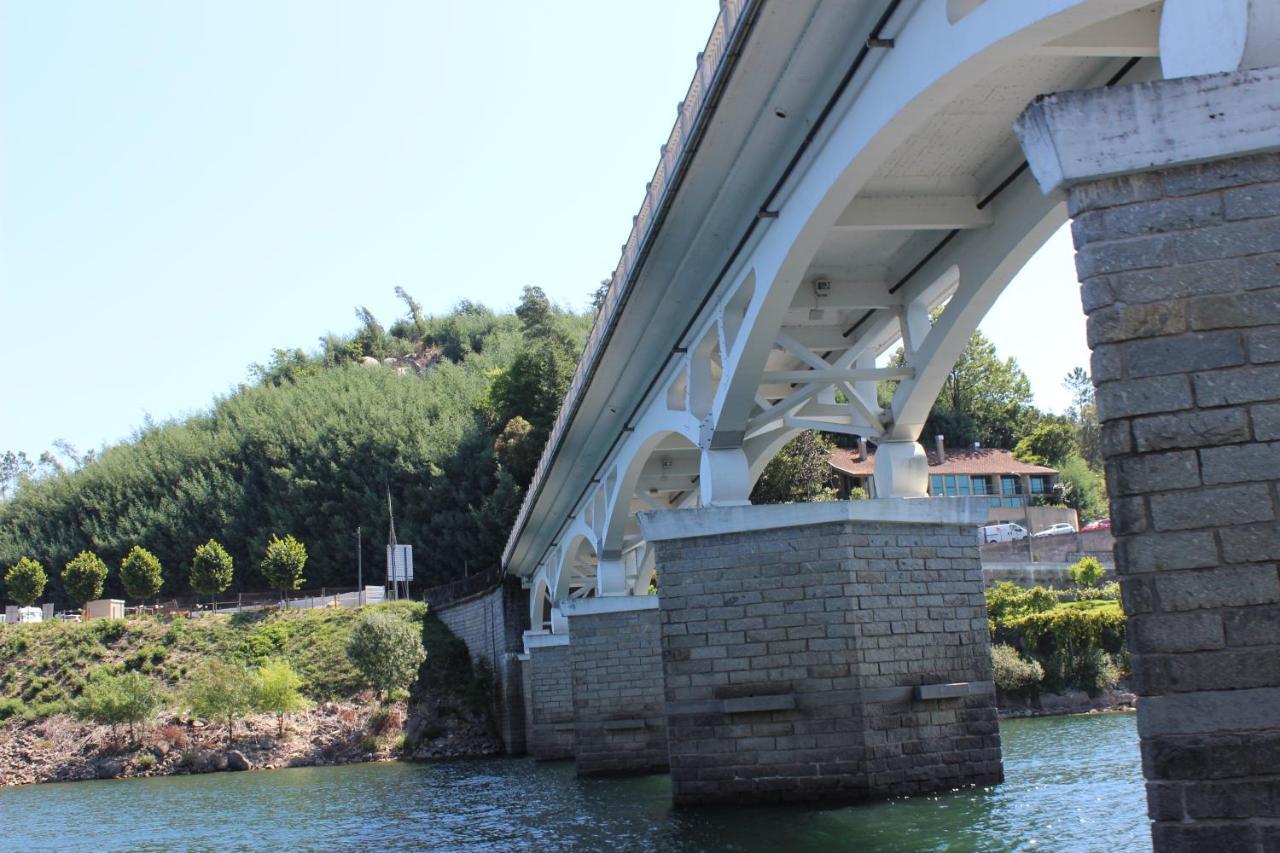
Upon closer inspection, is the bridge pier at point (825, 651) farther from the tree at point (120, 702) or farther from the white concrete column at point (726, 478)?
the tree at point (120, 702)

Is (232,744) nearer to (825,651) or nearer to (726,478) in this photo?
(726,478)

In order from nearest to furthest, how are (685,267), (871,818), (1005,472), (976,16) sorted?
(976,16), (871,818), (685,267), (1005,472)

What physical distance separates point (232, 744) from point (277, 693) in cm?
210

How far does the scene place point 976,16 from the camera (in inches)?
351

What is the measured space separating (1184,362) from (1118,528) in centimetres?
80

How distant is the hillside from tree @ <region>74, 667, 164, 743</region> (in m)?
0.58

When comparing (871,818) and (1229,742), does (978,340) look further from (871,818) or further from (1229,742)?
(1229,742)

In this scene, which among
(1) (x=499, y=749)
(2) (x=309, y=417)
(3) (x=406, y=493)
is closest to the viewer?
(1) (x=499, y=749)

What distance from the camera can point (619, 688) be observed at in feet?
85.3

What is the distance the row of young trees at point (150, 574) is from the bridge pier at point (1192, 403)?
55.3 metres

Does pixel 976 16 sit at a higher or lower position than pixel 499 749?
higher

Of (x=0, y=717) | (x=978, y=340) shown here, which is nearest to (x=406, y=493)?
(x=0, y=717)

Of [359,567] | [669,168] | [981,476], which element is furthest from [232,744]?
[981,476]

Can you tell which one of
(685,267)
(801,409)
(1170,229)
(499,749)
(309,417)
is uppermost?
(309,417)
